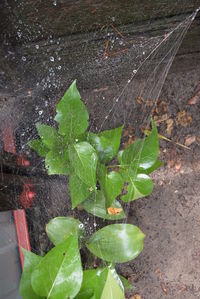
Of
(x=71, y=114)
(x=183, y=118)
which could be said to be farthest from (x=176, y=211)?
(x=71, y=114)

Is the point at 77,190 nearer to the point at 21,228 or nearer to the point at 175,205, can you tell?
the point at 21,228

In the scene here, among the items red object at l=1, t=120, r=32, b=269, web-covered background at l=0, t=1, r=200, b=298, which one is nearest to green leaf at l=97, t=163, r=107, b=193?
web-covered background at l=0, t=1, r=200, b=298

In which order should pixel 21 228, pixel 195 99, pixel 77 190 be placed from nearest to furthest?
pixel 77 190
pixel 21 228
pixel 195 99

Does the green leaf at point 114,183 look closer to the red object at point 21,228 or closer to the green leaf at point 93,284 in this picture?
the green leaf at point 93,284

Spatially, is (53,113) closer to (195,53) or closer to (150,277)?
(195,53)

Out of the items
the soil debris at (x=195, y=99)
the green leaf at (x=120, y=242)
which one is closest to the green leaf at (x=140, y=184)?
the green leaf at (x=120, y=242)

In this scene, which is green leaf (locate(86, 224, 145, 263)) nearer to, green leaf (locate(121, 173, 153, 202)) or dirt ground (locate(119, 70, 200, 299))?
green leaf (locate(121, 173, 153, 202))
